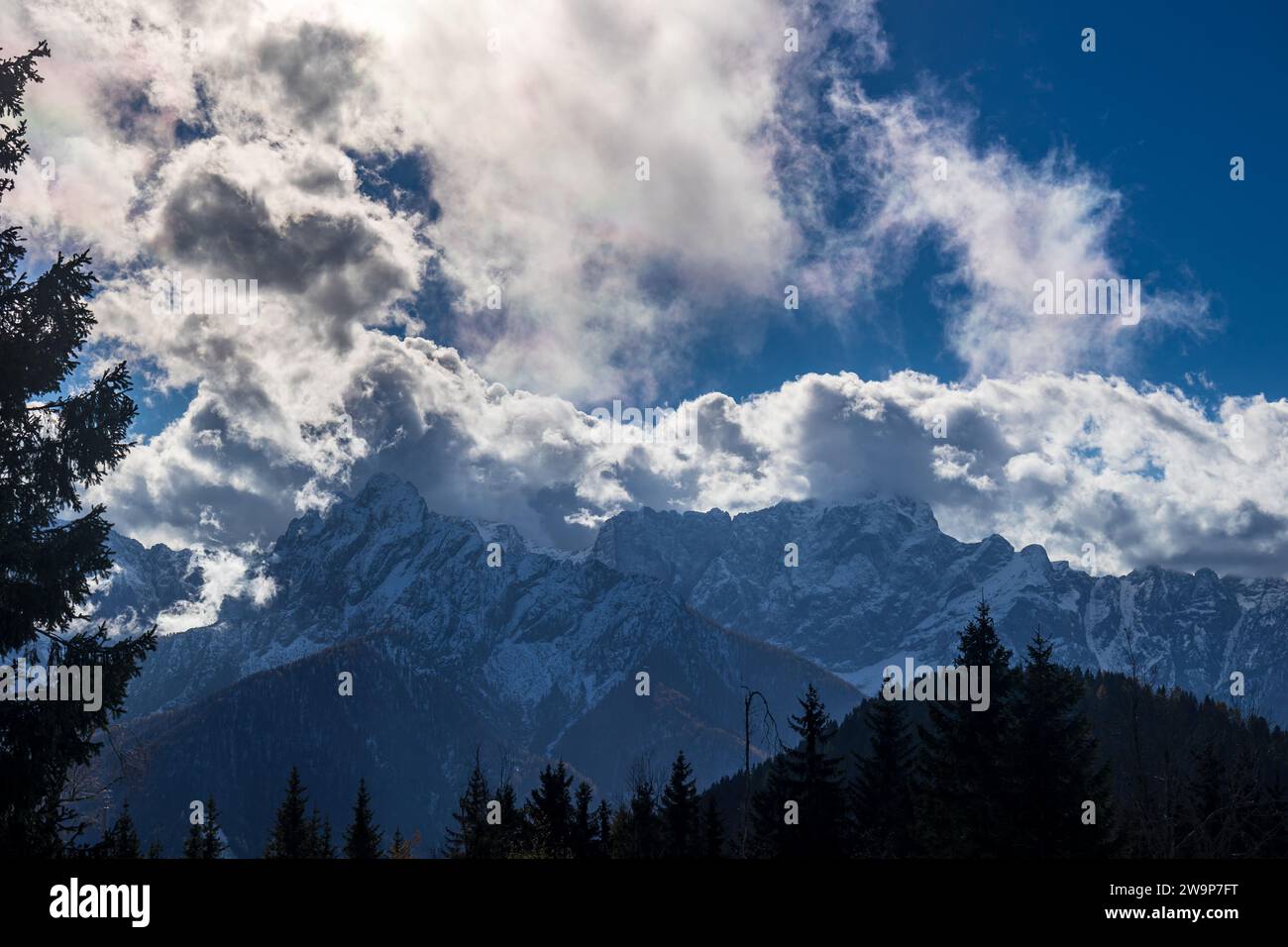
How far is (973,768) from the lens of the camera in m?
35.9

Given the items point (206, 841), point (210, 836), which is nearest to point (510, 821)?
point (210, 836)

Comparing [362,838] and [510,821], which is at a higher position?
[510,821]

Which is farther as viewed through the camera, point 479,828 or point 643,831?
point 643,831

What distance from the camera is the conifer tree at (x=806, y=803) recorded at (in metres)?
47.0

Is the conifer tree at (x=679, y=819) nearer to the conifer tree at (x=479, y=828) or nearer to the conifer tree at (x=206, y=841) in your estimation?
the conifer tree at (x=479, y=828)

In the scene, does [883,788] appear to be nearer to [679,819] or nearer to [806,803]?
[806,803]

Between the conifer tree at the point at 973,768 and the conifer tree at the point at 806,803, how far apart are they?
26.1 feet

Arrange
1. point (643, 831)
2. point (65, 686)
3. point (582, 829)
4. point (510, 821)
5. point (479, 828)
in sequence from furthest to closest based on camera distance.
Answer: point (582, 829)
point (510, 821)
point (643, 831)
point (479, 828)
point (65, 686)

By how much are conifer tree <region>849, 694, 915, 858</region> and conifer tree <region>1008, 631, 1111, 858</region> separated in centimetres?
1633

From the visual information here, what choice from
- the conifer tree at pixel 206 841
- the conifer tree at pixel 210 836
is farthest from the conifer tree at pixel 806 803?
the conifer tree at pixel 206 841

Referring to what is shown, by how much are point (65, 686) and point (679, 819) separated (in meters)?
50.1
